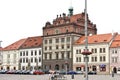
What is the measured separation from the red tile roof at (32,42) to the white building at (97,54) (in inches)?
647

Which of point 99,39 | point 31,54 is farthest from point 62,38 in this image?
point 31,54

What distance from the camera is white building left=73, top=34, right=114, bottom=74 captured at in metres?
89.8

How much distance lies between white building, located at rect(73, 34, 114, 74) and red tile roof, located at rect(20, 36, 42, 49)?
1644cm

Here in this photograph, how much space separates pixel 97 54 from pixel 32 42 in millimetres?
30094

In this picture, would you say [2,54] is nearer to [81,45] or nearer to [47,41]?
[47,41]

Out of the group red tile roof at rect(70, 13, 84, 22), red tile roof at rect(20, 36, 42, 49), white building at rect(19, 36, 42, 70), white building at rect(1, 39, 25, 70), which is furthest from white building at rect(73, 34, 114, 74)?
white building at rect(1, 39, 25, 70)

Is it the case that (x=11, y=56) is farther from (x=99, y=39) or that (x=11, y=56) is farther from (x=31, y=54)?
(x=99, y=39)

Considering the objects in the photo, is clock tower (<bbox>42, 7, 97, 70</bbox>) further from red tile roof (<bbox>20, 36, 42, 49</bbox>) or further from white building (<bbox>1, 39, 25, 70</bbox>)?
white building (<bbox>1, 39, 25, 70</bbox>)

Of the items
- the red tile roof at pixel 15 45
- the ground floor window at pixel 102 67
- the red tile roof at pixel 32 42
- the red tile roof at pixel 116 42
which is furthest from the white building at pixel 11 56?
the red tile roof at pixel 116 42

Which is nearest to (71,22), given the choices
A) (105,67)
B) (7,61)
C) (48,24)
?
(48,24)

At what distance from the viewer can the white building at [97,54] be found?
3533 inches

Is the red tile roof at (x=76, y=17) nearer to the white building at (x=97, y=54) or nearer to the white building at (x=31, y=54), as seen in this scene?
the white building at (x=97, y=54)

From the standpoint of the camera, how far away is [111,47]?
88.7 m

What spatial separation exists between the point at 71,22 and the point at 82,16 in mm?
5110
